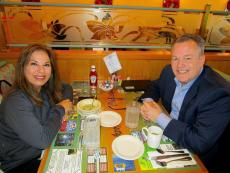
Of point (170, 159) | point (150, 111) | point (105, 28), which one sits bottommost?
point (170, 159)

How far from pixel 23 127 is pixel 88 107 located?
0.49 meters

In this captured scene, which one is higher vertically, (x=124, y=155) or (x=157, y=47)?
(x=157, y=47)

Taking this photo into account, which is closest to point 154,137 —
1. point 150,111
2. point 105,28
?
point 150,111

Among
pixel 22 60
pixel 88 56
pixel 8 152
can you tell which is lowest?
pixel 8 152

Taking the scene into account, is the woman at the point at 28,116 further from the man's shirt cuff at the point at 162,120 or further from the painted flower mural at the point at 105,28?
the painted flower mural at the point at 105,28

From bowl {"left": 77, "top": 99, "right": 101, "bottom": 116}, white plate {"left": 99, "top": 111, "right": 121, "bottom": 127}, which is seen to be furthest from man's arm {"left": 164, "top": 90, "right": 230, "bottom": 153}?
bowl {"left": 77, "top": 99, "right": 101, "bottom": 116}

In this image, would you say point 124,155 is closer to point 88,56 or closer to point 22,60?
point 22,60

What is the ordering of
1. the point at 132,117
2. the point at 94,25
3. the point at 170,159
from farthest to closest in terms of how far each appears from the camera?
the point at 94,25 < the point at 132,117 < the point at 170,159

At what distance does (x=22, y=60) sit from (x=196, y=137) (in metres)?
1.23

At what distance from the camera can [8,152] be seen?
1.26 meters

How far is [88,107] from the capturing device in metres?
1.45

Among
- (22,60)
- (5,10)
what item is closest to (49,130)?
(22,60)

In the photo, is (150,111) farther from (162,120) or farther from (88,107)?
(88,107)

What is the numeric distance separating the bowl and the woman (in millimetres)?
85
